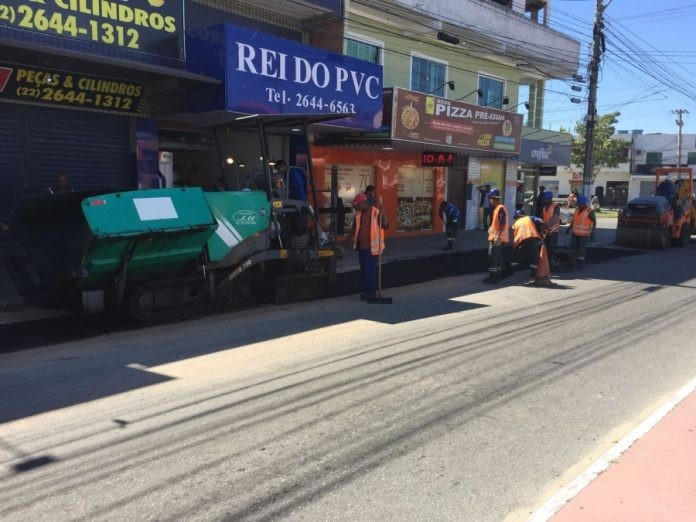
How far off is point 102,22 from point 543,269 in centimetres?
930

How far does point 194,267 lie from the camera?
26.1 feet

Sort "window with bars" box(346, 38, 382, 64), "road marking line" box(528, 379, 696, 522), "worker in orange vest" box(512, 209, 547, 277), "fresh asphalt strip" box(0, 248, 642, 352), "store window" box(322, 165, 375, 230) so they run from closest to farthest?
"road marking line" box(528, 379, 696, 522), "fresh asphalt strip" box(0, 248, 642, 352), "worker in orange vest" box(512, 209, 547, 277), "window with bars" box(346, 38, 382, 64), "store window" box(322, 165, 375, 230)

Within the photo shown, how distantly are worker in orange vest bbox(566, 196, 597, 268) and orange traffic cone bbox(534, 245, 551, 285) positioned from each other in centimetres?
317

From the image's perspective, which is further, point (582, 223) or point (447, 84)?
point (447, 84)

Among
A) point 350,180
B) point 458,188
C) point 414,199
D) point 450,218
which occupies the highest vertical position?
point 350,180

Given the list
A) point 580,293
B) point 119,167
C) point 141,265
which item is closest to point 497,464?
point 141,265

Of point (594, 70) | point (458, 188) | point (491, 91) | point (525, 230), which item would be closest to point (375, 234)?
point (525, 230)

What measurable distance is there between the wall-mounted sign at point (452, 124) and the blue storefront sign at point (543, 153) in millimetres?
3380

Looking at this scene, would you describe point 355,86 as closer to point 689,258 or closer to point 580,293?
point 580,293

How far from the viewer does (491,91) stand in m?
22.1

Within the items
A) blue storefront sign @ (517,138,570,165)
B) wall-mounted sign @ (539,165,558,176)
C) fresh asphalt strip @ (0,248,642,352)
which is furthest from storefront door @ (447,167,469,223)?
wall-mounted sign @ (539,165,558,176)

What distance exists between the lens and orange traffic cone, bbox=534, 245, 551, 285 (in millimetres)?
11133

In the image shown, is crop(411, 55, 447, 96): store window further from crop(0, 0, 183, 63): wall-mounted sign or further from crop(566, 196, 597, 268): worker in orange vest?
crop(0, 0, 183, 63): wall-mounted sign

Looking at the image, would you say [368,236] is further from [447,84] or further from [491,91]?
[491,91]
